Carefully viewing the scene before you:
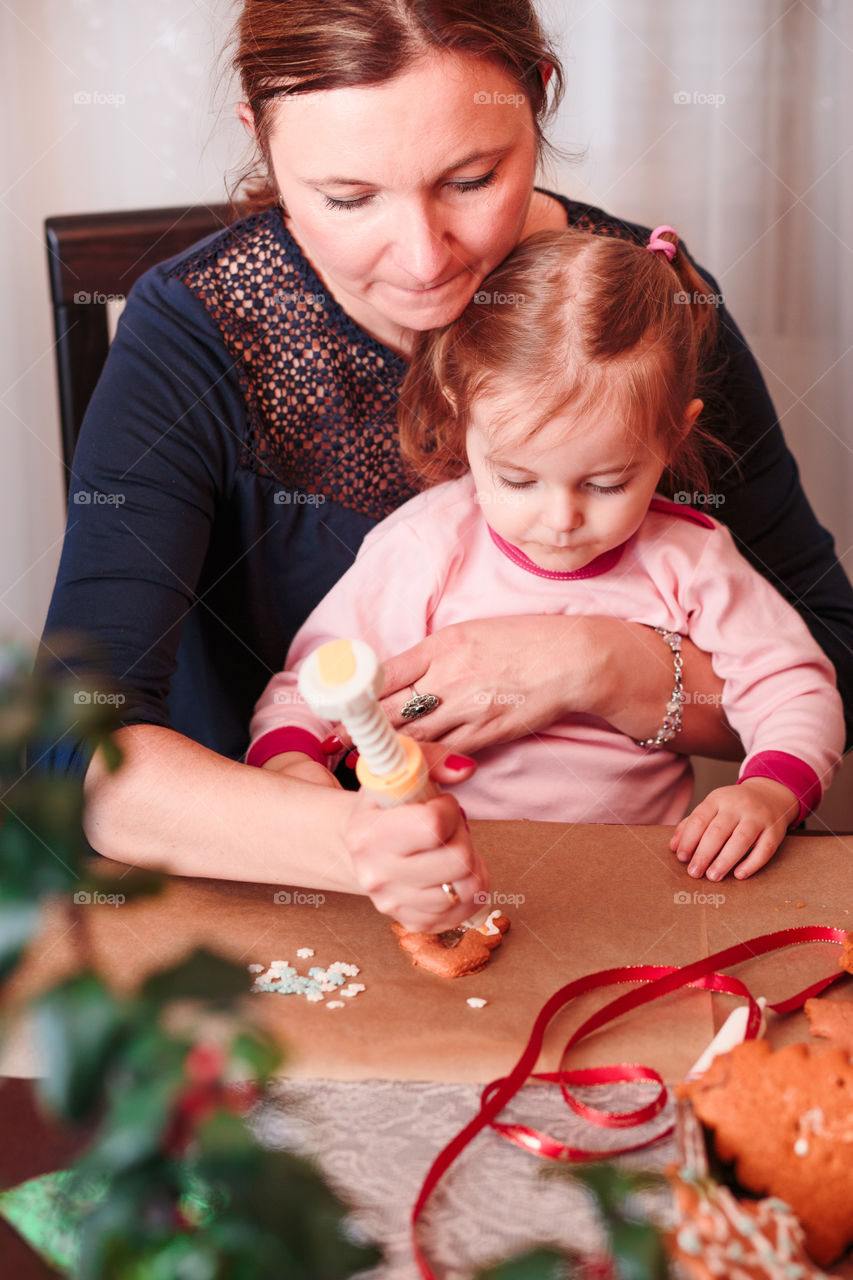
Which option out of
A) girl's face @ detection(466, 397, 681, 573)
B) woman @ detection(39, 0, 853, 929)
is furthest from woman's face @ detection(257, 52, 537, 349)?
girl's face @ detection(466, 397, 681, 573)

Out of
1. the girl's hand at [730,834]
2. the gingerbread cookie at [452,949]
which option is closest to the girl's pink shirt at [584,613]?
the girl's hand at [730,834]

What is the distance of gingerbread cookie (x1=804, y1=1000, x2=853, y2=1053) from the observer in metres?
0.80

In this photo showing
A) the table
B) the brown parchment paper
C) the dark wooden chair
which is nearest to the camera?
the table

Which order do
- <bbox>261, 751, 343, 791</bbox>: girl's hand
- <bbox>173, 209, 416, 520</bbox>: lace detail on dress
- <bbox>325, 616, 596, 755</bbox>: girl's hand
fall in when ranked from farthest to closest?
<bbox>173, 209, 416, 520</bbox>: lace detail on dress
<bbox>325, 616, 596, 755</bbox>: girl's hand
<bbox>261, 751, 343, 791</bbox>: girl's hand

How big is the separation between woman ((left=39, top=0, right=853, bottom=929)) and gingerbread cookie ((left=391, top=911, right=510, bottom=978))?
28mm

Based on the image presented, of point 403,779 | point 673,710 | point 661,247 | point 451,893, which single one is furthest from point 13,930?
point 661,247

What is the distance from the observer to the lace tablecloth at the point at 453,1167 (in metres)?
0.64

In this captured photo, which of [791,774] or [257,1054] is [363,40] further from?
[257,1054]

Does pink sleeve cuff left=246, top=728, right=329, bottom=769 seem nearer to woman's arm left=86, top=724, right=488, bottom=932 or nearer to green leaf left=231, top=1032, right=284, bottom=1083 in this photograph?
woman's arm left=86, top=724, right=488, bottom=932

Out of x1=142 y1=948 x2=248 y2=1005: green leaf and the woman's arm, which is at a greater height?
x1=142 y1=948 x2=248 y2=1005: green leaf

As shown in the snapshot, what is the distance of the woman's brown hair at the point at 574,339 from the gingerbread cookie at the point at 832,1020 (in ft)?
1.85

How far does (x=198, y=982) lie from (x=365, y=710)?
9.5 inches

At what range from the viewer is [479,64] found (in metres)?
1.08

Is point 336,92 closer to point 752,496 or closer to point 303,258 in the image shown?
point 303,258
